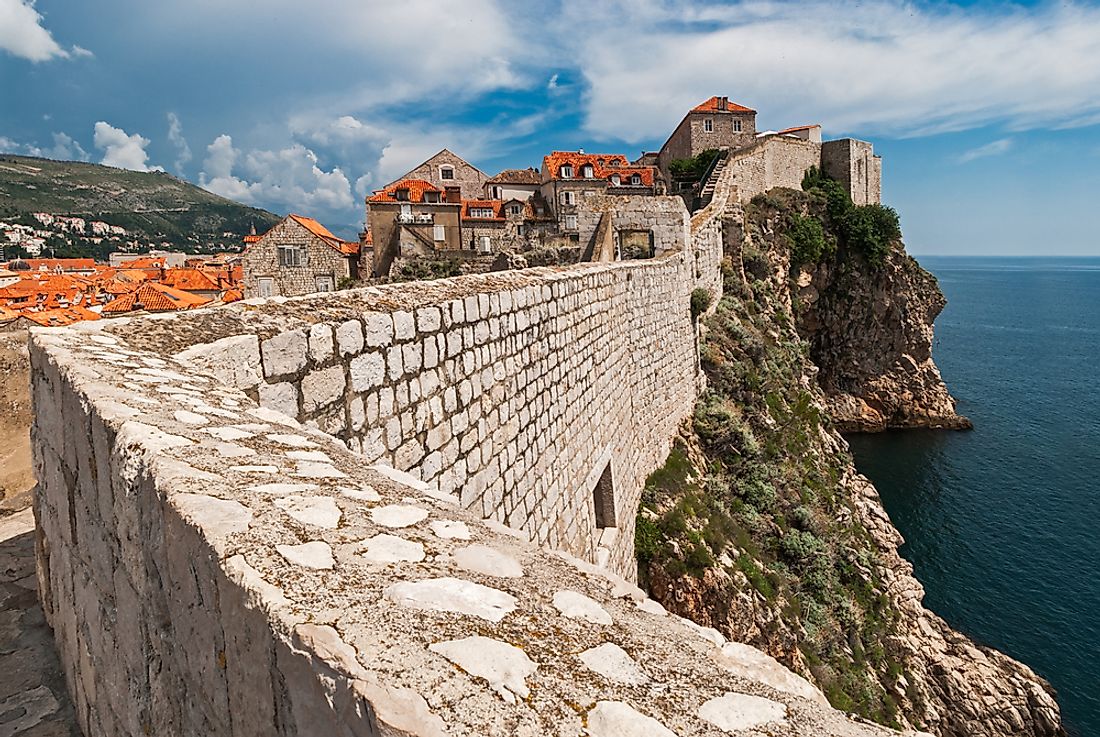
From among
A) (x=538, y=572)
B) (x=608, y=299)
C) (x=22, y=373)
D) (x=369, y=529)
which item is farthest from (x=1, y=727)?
(x=608, y=299)

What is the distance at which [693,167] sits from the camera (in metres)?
38.0

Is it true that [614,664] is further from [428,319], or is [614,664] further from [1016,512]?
[1016,512]

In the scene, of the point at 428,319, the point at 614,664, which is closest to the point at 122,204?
the point at 428,319

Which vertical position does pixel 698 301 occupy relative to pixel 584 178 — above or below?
below

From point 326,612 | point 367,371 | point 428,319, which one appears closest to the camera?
point 326,612

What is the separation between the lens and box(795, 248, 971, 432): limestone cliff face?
3631 cm

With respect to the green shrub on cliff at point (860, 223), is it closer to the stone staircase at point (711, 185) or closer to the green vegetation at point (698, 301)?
the stone staircase at point (711, 185)

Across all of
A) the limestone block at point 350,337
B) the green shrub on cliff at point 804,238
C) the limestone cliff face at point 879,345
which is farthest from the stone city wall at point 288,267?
the limestone block at point 350,337

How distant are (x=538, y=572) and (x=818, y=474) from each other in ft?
55.7

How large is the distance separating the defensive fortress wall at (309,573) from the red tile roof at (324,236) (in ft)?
90.7

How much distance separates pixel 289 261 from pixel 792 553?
79.8 ft

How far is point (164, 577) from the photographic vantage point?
1.46 meters

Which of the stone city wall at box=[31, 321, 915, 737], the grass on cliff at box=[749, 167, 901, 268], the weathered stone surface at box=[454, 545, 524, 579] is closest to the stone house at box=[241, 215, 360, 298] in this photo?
the grass on cliff at box=[749, 167, 901, 268]

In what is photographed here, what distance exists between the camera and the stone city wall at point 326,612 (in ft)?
3.28
